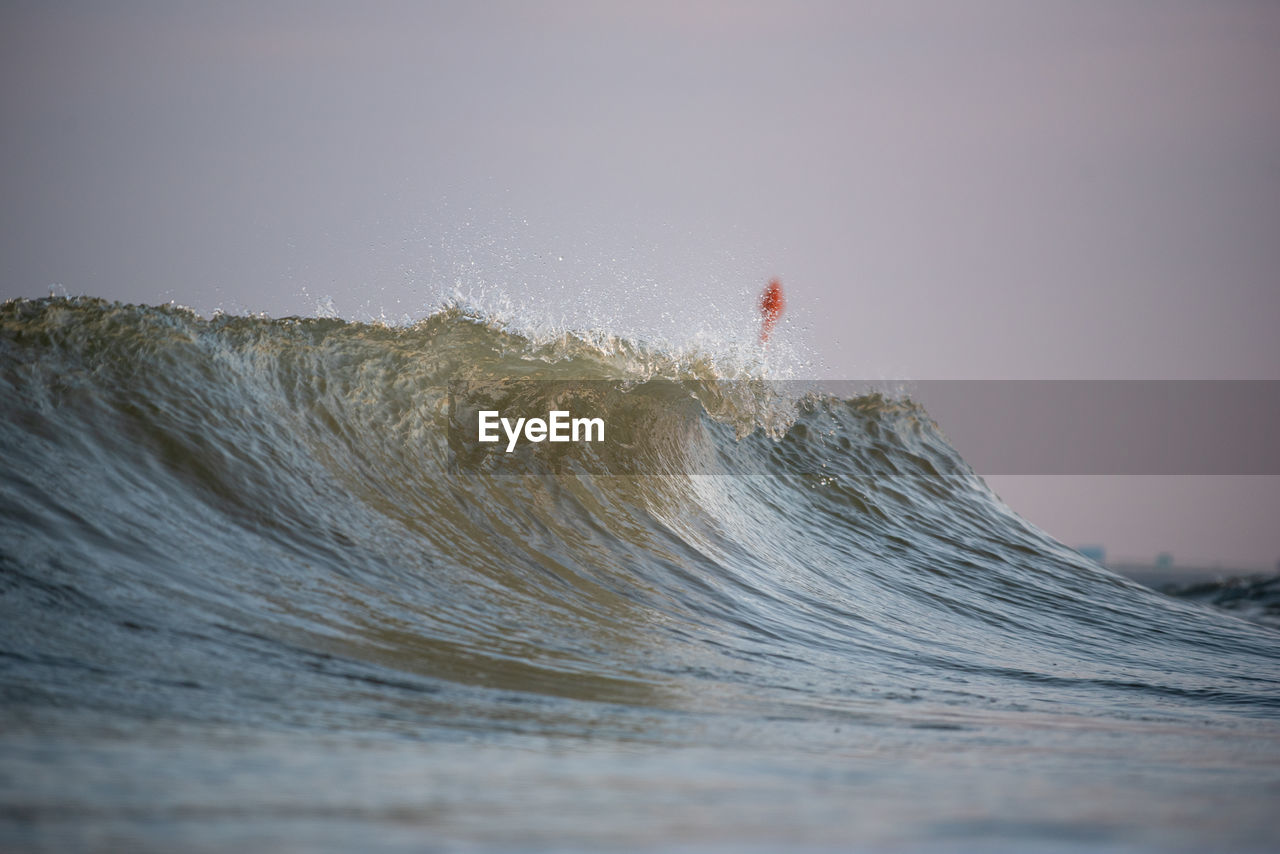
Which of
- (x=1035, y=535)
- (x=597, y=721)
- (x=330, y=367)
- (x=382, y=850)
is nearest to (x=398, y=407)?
(x=330, y=367)

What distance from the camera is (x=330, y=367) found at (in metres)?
7.27

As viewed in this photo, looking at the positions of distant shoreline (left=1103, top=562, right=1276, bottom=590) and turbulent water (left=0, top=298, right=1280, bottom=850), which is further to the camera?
distant shoreline (left=1103, top=562, right=1276, bottom=590)

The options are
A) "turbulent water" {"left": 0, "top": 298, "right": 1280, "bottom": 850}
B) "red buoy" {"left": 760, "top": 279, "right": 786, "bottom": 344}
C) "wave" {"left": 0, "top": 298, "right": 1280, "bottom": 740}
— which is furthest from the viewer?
"red buoy" {"left": 760, "top": 279, "right": 786, "bottom": 344}

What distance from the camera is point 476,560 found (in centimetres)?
582

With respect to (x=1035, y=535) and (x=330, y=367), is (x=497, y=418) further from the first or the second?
(x=1035, y=535)

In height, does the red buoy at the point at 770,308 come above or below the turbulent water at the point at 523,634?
above

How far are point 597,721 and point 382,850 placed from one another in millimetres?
1496

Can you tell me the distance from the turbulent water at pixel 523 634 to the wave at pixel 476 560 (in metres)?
0.03

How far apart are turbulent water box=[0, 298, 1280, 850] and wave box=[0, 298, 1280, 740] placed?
1.1 inches

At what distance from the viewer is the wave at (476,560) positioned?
3.68 metres

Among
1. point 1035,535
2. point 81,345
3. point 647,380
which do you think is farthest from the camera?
point 1035,535

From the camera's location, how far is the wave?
3.68 metres

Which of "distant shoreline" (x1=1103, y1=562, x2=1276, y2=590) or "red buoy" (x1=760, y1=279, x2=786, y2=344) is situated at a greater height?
"red buoy" (x1=760, y1=279, x2=786, y2=344)

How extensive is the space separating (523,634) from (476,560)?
43.8 inches
